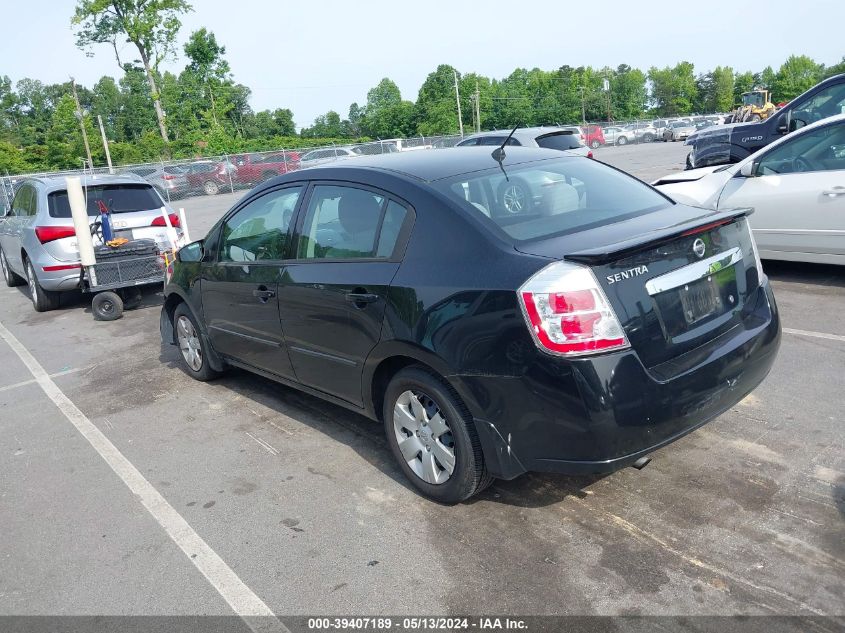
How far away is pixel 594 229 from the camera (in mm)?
3463

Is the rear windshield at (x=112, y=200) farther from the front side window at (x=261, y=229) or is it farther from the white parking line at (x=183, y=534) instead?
the front side window at (x=261, y=229)

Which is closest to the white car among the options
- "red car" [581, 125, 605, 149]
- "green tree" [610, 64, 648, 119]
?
"red car" [581, 125, 605, 149]

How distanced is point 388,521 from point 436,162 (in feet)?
6.50

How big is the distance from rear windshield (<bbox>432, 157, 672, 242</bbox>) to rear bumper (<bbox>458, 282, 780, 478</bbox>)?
0.75 meters

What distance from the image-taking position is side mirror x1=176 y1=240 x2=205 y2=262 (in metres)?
5.49

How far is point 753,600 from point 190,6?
5458cm

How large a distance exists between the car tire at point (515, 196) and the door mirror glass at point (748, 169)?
15.1ft

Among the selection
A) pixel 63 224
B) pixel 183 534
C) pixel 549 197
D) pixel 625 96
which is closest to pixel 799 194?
pixel 549 197

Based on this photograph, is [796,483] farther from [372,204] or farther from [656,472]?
[372,204]

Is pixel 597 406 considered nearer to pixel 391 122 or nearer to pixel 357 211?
pixel 357 211

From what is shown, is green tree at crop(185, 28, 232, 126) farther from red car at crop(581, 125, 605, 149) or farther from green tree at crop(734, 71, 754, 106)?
green tree at crop(734, 71, 754, 106)

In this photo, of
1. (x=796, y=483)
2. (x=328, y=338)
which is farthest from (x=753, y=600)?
(x=328, y=338)

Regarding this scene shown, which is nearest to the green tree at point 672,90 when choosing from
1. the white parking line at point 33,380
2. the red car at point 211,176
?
the red car at point 211,176

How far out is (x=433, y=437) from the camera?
11.6 ft
